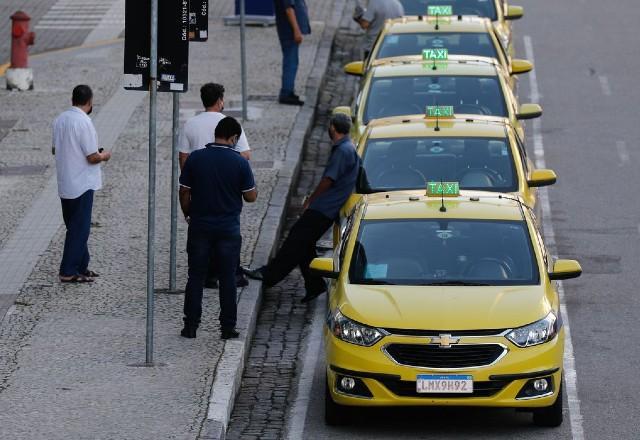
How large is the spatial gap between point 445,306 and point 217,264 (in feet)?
7.79

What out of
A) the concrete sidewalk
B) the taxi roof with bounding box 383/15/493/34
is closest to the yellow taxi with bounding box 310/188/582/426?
the concrete sidewalk

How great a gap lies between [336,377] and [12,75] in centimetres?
1355

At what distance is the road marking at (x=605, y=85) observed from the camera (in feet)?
86.3

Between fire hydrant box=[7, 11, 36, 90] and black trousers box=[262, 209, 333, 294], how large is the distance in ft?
30.9

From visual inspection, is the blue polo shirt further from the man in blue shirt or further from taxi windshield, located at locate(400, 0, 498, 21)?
taxi windshield, located at locate(400, 0, 498, 21)

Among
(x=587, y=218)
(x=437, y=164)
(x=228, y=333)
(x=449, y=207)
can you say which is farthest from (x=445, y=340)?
(x=587, y=218)

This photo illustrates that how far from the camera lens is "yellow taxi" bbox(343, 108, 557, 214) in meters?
15.8

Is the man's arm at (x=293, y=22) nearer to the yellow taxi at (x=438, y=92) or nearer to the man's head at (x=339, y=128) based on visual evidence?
the yellow taxi at (x=438, y=92)

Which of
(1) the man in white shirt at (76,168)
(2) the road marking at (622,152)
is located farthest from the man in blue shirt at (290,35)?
(1) the man in white shirt at (76,168)

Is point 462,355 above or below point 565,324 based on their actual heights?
above

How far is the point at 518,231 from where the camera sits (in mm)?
13141

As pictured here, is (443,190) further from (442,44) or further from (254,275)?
(442,44)

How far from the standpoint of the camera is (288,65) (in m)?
23.4

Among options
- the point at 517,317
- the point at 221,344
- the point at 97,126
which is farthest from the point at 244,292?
the point at 97,126
